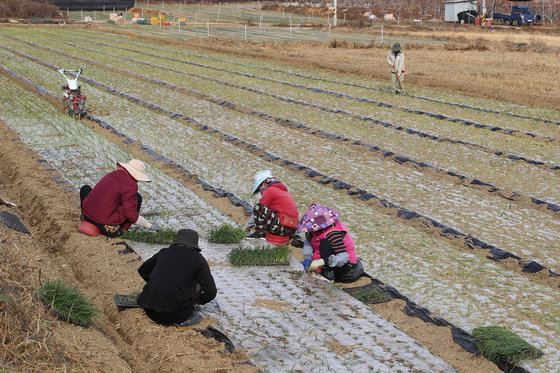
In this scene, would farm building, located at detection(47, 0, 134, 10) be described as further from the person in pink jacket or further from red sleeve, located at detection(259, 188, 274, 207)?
the person in pink jacket

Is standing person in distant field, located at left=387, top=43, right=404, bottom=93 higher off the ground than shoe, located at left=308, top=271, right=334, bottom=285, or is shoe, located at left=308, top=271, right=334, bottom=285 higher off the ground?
standing person in distant field, located at left=387, top=43, right=404, bottom=93

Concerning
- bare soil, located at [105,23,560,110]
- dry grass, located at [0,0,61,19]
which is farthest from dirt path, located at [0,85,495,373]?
dry grass, located at [0,0,61,19]

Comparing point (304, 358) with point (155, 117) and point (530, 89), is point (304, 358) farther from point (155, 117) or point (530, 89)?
point (530, 89)

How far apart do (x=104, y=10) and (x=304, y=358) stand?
71014 millimetres

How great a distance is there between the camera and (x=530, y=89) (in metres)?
22.4

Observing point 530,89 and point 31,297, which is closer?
point 31,297

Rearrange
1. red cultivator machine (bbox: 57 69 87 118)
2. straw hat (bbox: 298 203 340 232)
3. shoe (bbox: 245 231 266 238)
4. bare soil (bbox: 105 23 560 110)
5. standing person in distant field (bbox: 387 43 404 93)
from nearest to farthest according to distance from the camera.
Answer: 1. straw hat (bbox: 298 203 340 232)
2. shoe (bbox: 245 231 266 238)
3. red cultivator machine (bbox: 57 69 87 118)
4. standing person in distant field (bbox: 387 43 404 93)
5. bare soil (bbox: 105 23 560 110)

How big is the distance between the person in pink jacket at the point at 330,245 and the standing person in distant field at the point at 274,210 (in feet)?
2.72

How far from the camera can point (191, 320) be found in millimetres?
6379

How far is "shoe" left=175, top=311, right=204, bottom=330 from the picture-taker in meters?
6.29

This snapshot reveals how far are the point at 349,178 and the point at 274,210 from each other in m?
3.86

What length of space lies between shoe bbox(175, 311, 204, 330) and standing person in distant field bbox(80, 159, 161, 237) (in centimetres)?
257

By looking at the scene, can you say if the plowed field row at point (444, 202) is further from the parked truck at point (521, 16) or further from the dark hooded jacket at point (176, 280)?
A: the parked truck at point (521, 16)

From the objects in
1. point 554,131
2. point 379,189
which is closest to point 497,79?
point 554,131
